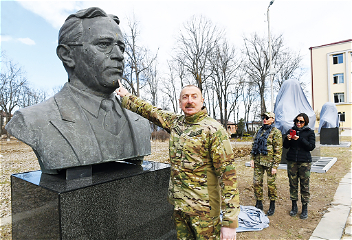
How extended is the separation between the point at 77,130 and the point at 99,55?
0.86 metres

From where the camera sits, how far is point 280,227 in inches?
160

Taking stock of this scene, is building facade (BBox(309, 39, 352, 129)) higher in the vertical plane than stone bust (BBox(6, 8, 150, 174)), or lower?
higher

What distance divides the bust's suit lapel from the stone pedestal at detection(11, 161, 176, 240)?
10.3 inches

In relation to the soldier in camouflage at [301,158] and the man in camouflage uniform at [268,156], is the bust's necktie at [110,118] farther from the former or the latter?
the soldier in camouflage at [301,158]

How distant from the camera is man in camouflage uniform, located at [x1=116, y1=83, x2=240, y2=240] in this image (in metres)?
1.87

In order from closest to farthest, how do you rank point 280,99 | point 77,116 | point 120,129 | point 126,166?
point 77,116 → point 120,129 → point 126,166 → point 280,99

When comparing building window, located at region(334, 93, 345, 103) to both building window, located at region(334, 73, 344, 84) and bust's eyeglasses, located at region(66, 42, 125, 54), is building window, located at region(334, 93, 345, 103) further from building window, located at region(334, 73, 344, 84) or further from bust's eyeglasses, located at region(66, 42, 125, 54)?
bust's eyeglasses, located at region(66, 42, 125, 54)

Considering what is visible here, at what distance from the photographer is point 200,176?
6.53ft

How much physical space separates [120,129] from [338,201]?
5415 millimetres

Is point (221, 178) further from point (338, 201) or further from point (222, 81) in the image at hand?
point (222, 81)

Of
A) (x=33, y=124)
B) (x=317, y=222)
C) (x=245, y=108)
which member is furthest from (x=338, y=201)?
(x=245, y=108)

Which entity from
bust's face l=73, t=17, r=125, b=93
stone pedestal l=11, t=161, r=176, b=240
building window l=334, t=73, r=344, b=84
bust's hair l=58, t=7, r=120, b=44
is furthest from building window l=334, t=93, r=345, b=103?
bust's hair l=58, t=7, r=120, b=44

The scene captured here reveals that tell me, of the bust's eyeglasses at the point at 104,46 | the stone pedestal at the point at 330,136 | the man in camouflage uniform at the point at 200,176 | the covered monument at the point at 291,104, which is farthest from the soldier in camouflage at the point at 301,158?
the stone pedestal at the point at 330,136

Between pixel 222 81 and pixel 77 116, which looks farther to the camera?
pixel 222 81
